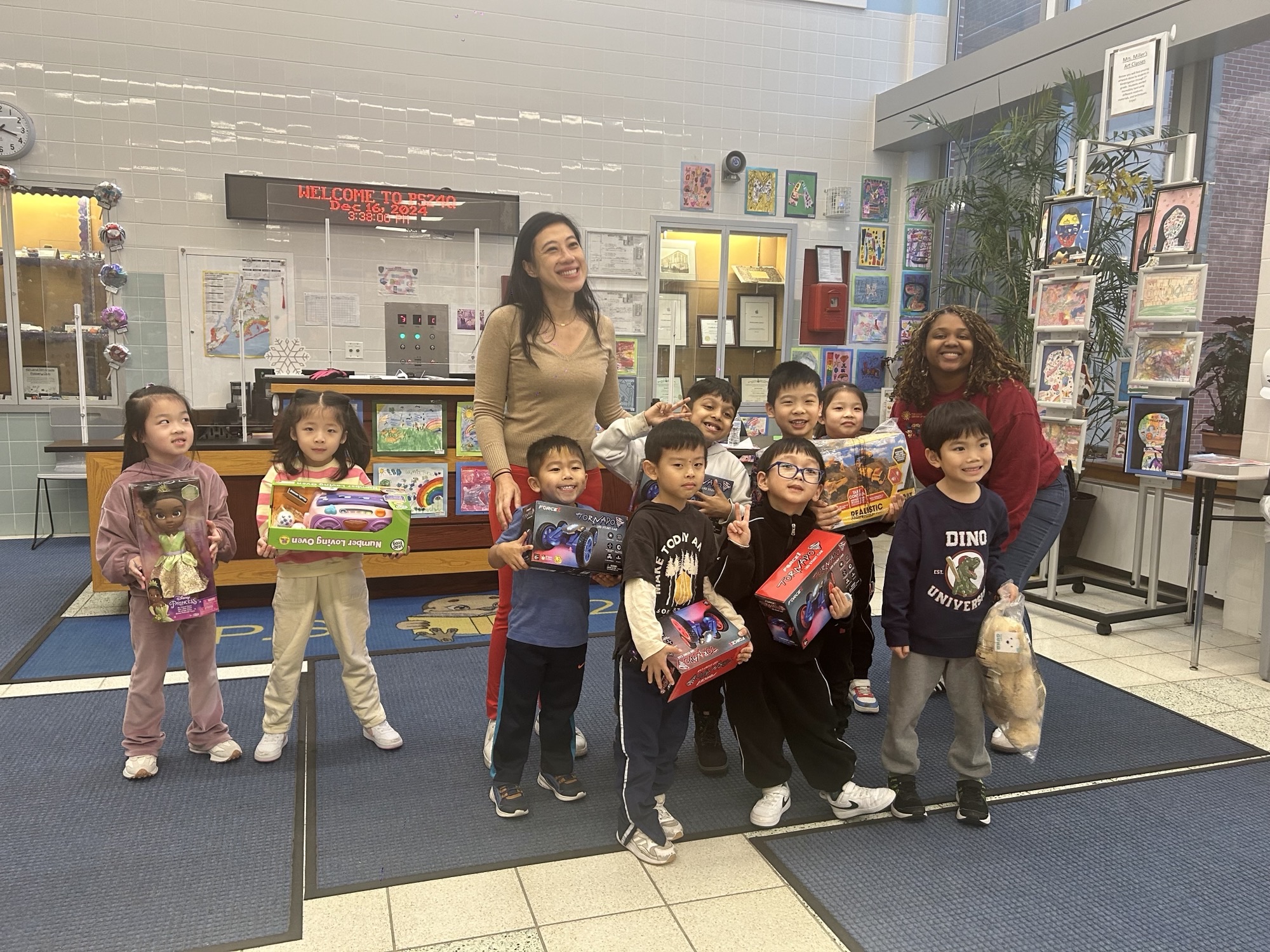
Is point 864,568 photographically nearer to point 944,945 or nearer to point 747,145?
point 944,945

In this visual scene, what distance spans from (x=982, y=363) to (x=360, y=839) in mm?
2288

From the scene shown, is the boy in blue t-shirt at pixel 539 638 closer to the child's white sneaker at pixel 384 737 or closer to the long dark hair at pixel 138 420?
the child's white sneaker at pixel 384 737

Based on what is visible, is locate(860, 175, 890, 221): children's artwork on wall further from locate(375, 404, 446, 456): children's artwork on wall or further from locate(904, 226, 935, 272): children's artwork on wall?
locate(375, 404, 446, 456): children's artwork on wall

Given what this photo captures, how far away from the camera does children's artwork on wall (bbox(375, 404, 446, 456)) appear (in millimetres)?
4531

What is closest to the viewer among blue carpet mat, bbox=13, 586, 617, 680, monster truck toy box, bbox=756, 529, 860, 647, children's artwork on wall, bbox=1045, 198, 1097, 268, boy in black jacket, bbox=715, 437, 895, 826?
monster truck toy box, bbox=756, 529, 860, 647

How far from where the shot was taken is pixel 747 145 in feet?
22.8

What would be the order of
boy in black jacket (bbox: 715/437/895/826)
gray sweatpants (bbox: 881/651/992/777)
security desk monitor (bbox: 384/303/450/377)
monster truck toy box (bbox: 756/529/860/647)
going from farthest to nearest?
security desk monitor (bbox: 384/303/450/377), gray sweatpants (bbox: 881/651/992/777), boy in black jacket (bbox: 715/437/895/826), monster truck toy box (bbox: 756/529/860/647)

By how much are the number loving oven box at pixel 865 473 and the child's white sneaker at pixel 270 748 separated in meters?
1.88

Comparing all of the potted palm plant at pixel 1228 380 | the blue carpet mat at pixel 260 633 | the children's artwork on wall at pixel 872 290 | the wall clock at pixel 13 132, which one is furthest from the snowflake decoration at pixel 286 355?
the potted palm plant at pixel 1228 380

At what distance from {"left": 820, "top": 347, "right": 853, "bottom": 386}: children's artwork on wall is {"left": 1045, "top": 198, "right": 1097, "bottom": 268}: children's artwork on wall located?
2.62 metres

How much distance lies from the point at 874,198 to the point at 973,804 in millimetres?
5863

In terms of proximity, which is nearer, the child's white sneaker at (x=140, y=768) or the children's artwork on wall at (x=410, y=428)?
the child's white sneaker at (x=140, y=768)

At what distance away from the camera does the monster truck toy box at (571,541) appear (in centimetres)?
230

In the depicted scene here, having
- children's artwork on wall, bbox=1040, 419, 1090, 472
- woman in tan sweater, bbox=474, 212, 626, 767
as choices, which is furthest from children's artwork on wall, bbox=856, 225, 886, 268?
woman in tan sweater, bbox=474, 212, 626, 767
